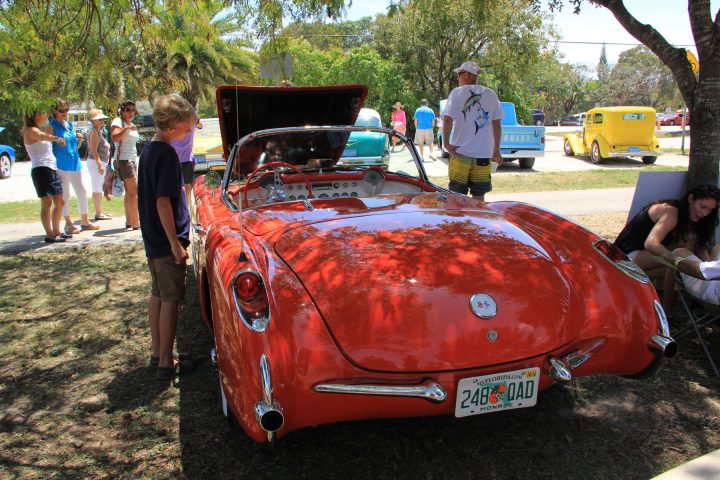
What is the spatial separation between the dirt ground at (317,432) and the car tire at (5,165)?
1357 centimetres

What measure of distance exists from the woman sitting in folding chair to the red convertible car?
3.33 ft

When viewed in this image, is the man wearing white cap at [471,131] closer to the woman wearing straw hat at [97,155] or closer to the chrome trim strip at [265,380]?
the chrome trim strip at [265,380]

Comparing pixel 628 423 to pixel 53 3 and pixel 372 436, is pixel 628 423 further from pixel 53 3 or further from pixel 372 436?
pixel 53 3

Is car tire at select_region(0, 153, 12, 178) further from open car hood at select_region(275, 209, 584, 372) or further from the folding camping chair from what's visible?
the folding camping chair

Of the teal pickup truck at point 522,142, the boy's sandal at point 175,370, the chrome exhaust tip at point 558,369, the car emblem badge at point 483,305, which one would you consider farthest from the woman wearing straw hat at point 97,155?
the teal pickup truck at point 522,142

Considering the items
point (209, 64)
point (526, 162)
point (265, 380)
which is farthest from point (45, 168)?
point (209, 64)

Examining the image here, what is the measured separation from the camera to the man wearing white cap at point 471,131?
17.8ft

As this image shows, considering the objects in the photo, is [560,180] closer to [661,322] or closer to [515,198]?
[515,198]

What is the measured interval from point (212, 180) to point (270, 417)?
244 centimetres

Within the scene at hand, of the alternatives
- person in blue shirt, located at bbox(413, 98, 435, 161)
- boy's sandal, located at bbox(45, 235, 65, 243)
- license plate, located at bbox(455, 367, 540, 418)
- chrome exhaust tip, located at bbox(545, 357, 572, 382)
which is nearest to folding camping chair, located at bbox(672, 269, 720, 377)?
chrome exhaust tip, located at bbox(545, 357, 572, 382)

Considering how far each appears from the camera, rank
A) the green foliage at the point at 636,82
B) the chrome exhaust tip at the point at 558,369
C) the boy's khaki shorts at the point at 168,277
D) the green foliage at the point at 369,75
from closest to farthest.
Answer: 1. the chrome exhaust tip at the point at 558,369
2. the boy's khaki shorts at the point at 168,277
3. the green foliage at the point at 369,75
4. the green foliage at the point at 636,82

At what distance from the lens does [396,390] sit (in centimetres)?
212

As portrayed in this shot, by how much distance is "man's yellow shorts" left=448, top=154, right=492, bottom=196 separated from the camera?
17.9 ft

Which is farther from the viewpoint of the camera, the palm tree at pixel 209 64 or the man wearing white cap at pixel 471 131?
the palm tree at pixel 209 64
